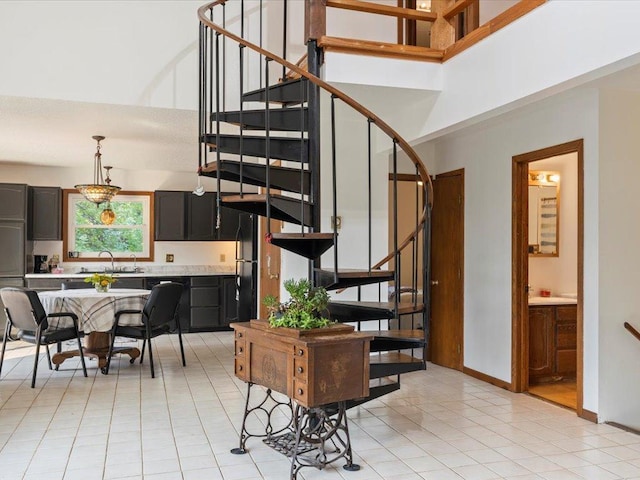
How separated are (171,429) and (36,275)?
15.5ft

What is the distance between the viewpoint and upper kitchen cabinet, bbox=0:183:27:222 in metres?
7.62

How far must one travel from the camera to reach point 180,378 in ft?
18.0

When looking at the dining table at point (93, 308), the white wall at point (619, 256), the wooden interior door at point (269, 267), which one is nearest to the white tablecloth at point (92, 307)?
the dining table at point (93, 308)

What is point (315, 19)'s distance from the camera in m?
4.14

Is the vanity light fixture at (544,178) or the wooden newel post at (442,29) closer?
the wooden newel post at (442,29)

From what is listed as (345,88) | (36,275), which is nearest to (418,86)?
(345,88)

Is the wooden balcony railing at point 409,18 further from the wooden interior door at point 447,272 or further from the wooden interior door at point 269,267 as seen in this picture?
the wooden interior door at point 269,267

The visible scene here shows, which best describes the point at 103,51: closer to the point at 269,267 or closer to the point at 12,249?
the point at 269,267

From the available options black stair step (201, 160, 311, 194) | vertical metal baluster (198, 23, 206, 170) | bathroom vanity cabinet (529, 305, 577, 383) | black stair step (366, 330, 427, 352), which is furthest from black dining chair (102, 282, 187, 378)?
bathroom vanity cabinet (529, 305, 577, 383)

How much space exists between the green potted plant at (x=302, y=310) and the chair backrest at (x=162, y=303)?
2.55 metres

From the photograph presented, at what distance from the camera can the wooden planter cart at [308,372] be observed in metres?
2.97

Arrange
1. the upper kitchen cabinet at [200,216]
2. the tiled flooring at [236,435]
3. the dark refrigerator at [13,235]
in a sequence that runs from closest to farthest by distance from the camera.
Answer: the tiled flooring at [236,435] < the dark refrigerator at [13,235] < the upper kitchen cabinet at [200,216]

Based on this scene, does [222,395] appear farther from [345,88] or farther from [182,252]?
[182,252]

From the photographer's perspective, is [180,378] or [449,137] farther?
[449,137]
